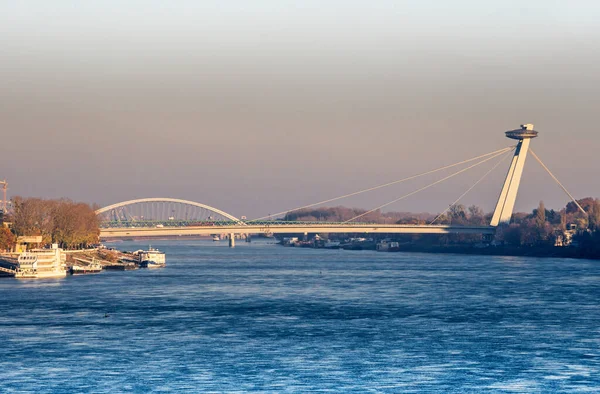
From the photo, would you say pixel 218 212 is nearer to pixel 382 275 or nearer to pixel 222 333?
pixel 382 275

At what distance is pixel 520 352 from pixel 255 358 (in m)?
7.84

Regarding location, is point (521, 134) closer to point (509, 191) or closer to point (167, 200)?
point (509, 191)

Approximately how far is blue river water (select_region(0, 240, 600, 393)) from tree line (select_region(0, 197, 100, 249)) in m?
33.3

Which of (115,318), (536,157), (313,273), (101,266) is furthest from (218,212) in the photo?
(115,318)

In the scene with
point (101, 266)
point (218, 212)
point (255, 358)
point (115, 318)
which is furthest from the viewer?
point (218, 212)

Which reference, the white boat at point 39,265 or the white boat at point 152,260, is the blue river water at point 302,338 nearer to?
the white boat at point 39,265

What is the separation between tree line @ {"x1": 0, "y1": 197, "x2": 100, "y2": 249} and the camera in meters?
90.0

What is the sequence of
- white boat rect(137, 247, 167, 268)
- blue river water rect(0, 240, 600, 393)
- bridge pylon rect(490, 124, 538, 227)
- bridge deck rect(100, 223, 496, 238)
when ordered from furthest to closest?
bridge pylon rect(490, 124, 538, 227) < bridge deck rect(100, 223, 496, 238) < white boat rect(137, 247, 167, 268) < blue river water rect(0, 240, 600, 393)

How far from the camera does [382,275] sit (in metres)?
69.2

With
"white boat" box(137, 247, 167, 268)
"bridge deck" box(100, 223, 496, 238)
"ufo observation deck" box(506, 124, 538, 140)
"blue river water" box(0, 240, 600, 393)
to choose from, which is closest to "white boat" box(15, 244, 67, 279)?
"blue river water" box(0, 240, 600, 393)

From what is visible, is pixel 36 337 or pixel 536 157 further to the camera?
pixel 536 157

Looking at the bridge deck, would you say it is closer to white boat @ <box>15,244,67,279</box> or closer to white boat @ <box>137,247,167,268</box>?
white boat @ <box>137,247,167,268</box>

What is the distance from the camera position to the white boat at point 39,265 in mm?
65875

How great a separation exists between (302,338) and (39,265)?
125ft
